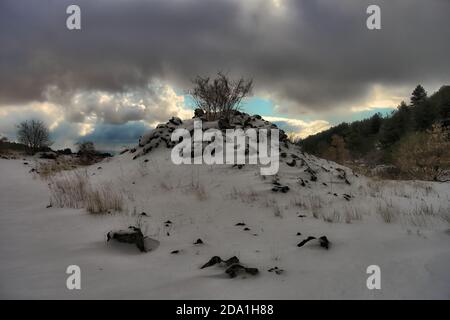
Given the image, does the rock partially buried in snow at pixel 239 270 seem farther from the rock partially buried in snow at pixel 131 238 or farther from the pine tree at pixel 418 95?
the pine tree at pixel 418 95

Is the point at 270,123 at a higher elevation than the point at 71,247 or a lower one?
higher

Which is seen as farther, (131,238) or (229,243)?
(229,243)

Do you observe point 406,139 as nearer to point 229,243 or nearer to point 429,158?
point 429,158

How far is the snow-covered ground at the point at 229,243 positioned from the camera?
3.25m

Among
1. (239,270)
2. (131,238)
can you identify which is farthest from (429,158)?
(131,238)

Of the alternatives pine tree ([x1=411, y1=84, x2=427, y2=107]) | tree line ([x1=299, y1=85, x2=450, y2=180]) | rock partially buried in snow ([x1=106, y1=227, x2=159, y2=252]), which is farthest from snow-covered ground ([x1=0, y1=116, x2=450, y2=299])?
pine tree ([x1=411, y1=84, x2=427, y2=107])

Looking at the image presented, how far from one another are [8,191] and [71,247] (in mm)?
5617

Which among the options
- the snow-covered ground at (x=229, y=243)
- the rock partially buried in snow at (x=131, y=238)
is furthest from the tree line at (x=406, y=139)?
the rock partially buried in snow at (x=131, y=238)

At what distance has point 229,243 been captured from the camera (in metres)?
5.02

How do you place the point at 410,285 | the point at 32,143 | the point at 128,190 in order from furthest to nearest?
the point at 32,143, the point at 128,190, the point at 410,285

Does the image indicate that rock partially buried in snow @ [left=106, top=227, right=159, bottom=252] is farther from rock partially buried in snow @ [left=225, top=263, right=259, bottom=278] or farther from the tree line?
the tree line
